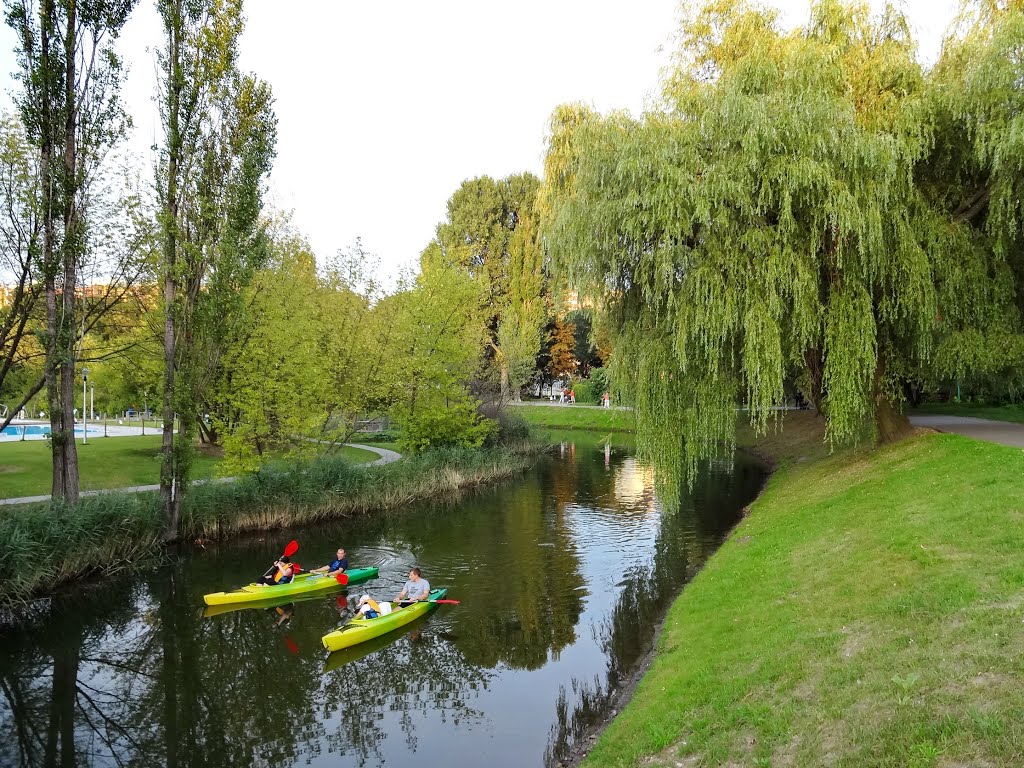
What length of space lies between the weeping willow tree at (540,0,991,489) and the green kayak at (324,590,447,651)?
5.88 m

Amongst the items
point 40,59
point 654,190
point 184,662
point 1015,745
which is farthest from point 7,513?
point 1015,745

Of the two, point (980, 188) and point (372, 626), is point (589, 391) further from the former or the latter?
point (372, 626)

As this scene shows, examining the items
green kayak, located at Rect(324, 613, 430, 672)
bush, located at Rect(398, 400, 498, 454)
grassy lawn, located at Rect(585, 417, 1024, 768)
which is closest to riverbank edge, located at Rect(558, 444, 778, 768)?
grassy lawn, located at Rect(585, 417, 1024, 768)

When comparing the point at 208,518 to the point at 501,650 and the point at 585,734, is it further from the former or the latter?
the point at 585,734

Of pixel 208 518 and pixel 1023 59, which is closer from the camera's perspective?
pixel 1023 59

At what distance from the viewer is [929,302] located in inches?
501

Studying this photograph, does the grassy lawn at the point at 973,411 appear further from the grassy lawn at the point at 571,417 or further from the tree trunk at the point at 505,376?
the tree trunk at the point at 505,376

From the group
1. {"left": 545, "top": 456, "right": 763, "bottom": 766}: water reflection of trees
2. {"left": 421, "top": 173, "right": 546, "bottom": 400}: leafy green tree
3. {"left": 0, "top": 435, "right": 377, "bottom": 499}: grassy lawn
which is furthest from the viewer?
{"left": 421, "top": 173, "right": 546, "bottom": 400}: leafy green tree

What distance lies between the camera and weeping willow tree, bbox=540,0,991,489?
40.0 ft

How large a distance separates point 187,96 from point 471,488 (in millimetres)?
16162

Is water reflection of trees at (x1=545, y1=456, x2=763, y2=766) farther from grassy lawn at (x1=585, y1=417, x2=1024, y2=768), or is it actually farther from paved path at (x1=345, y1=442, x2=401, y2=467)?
paved path at (x1=345, y1=442, x2=401, y2=467)

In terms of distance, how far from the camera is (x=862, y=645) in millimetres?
6465

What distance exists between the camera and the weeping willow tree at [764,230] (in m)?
12.2

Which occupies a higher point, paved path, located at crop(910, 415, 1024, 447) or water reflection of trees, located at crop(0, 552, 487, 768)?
paved path, located at crop(910, 415, 1024, 447)
